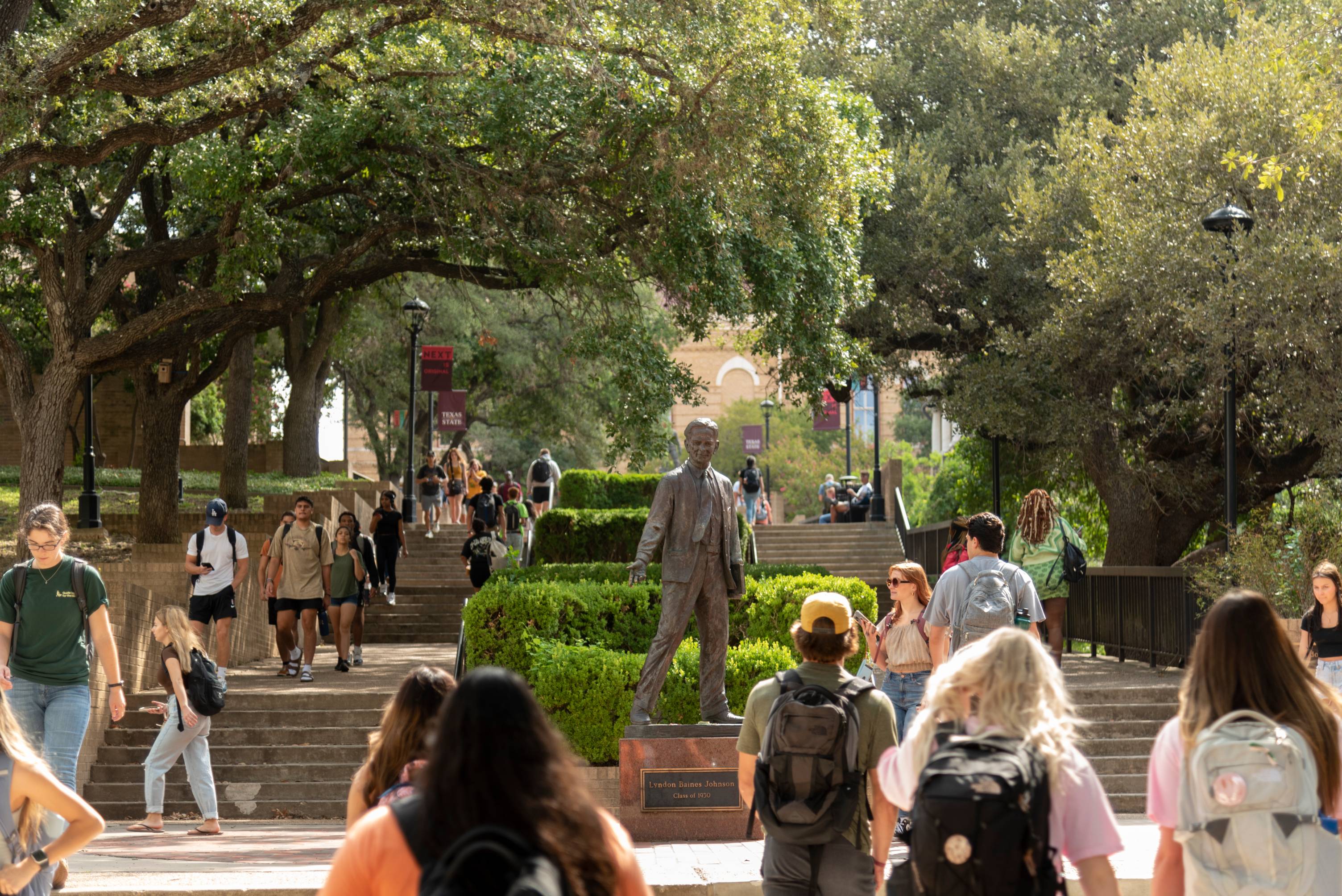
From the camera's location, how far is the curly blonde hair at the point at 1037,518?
1027 cm

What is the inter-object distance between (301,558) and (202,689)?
18.0 feet

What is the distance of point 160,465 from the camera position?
22.2 m

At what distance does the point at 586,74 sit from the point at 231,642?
8.04 m

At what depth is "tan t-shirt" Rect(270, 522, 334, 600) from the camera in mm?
14625

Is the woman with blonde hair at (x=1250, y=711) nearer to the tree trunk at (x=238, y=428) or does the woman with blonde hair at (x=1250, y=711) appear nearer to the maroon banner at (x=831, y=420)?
the tree trunk at (x=238, y=428)

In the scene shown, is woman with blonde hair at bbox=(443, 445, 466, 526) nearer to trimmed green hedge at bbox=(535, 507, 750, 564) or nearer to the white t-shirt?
trimmed green hedge at bbox=(535, 507, 750, 564)

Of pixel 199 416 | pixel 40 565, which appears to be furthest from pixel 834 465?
pixel 40 565

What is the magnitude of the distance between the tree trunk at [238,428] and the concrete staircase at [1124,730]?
1744 centimetres

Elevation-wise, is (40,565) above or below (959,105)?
below

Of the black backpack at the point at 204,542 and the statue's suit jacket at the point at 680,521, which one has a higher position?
the statue's suit jacket at the point at 680,521

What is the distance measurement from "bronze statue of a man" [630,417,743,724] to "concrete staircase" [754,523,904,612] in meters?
16.6

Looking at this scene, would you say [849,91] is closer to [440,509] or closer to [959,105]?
[959,105]

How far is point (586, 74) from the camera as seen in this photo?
16406mm

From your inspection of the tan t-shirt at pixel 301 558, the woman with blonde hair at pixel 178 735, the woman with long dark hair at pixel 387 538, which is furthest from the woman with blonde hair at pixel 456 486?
the woman with blonde hair at pixel 178 735
